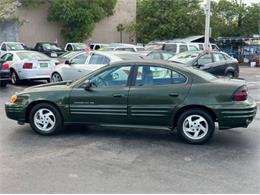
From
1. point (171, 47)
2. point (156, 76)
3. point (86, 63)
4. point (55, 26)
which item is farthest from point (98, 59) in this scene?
point (55, 26)

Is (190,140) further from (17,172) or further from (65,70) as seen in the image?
(65,70)

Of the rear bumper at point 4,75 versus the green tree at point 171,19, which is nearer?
the rear bumper at point 4,75

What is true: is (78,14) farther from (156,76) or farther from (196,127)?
(196,127)

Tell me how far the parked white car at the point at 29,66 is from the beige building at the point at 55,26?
57.4ft

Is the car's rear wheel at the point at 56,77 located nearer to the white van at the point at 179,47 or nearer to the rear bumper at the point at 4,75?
the rear bumper at the point at 4,75

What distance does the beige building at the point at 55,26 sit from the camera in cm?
3303

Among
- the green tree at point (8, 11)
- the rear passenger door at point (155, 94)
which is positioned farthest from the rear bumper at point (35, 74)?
the green tree at point (8, 11)

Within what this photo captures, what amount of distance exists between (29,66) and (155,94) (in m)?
9.18

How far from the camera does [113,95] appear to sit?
7016 mm

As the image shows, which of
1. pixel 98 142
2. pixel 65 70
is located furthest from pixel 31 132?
pixel 65 70

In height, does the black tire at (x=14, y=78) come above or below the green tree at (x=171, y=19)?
below

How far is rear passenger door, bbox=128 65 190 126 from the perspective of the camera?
22.3 ft

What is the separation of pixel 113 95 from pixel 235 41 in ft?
87.7

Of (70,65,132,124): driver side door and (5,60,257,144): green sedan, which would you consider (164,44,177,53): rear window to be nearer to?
(5,60,257,144): green sedan
